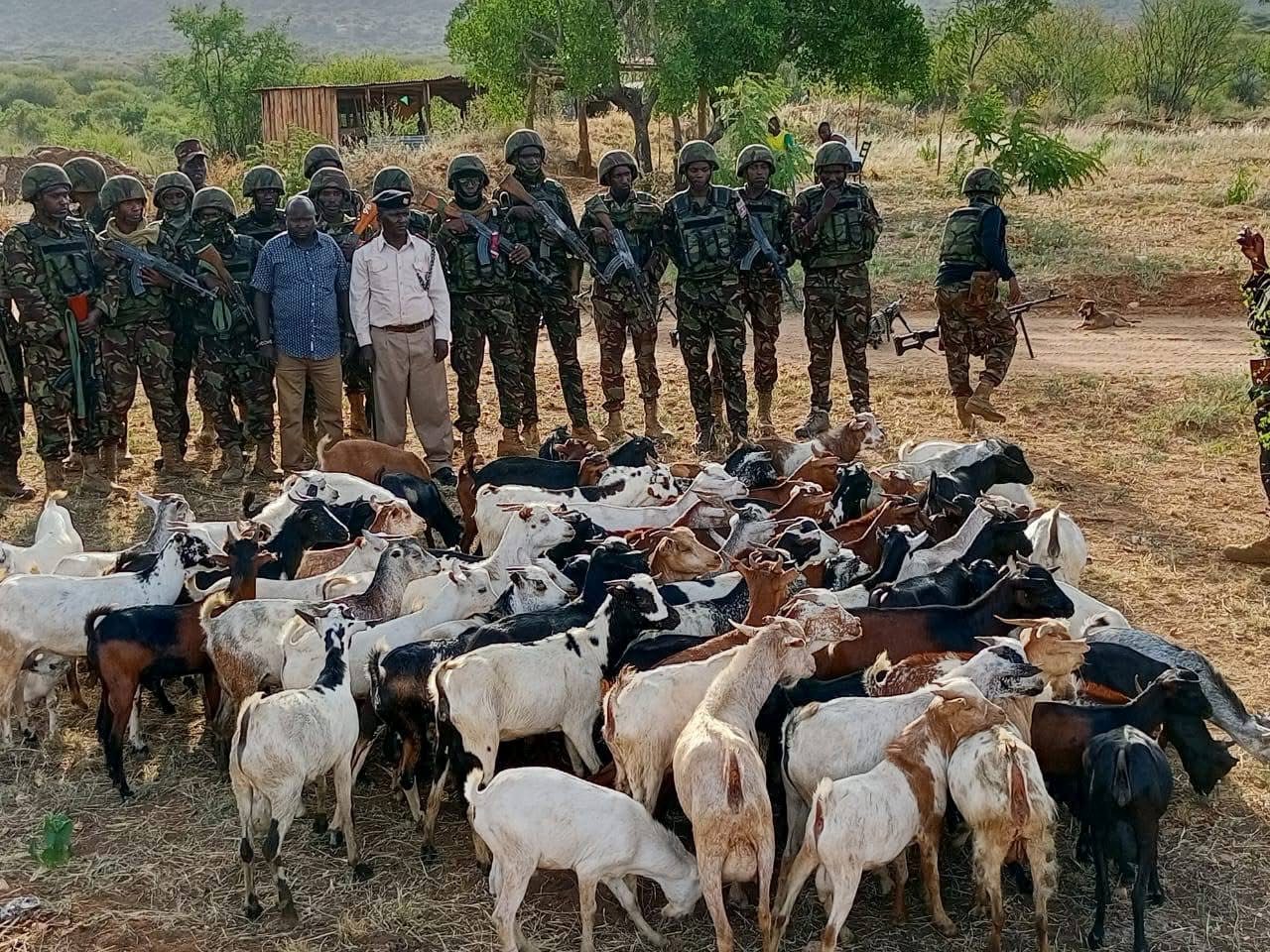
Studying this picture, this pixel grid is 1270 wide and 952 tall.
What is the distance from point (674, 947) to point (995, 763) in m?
1.48

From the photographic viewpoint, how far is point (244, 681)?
6.30 metres

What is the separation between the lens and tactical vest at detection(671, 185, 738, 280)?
11.1 m

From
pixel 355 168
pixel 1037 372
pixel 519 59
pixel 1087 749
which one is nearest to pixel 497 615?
pixel 1087 749

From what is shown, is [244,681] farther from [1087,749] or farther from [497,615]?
[1087,749]

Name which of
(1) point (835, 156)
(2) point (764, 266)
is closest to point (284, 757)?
(2) point (764, 266)

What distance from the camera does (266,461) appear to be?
11070 mm

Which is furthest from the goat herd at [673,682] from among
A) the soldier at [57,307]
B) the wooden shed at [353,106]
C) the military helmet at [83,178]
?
the wooden shed at [353,106]

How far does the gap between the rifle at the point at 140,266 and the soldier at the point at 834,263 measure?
522 cm

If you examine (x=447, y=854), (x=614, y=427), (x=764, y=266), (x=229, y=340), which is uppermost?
(x=764, y=266)

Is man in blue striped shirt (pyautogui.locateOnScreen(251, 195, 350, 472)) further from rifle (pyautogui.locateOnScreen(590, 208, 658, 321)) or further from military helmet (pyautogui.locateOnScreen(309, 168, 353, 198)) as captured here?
rifle (pyautogui.locateOnScreen(590, 208, 658, 321))

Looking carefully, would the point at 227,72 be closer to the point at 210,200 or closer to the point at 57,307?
the point at 210,200

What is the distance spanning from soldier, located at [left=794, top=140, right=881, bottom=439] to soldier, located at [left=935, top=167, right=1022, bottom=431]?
2.61 ft

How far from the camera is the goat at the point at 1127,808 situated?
493 centimetres

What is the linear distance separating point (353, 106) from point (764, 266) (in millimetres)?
21323
